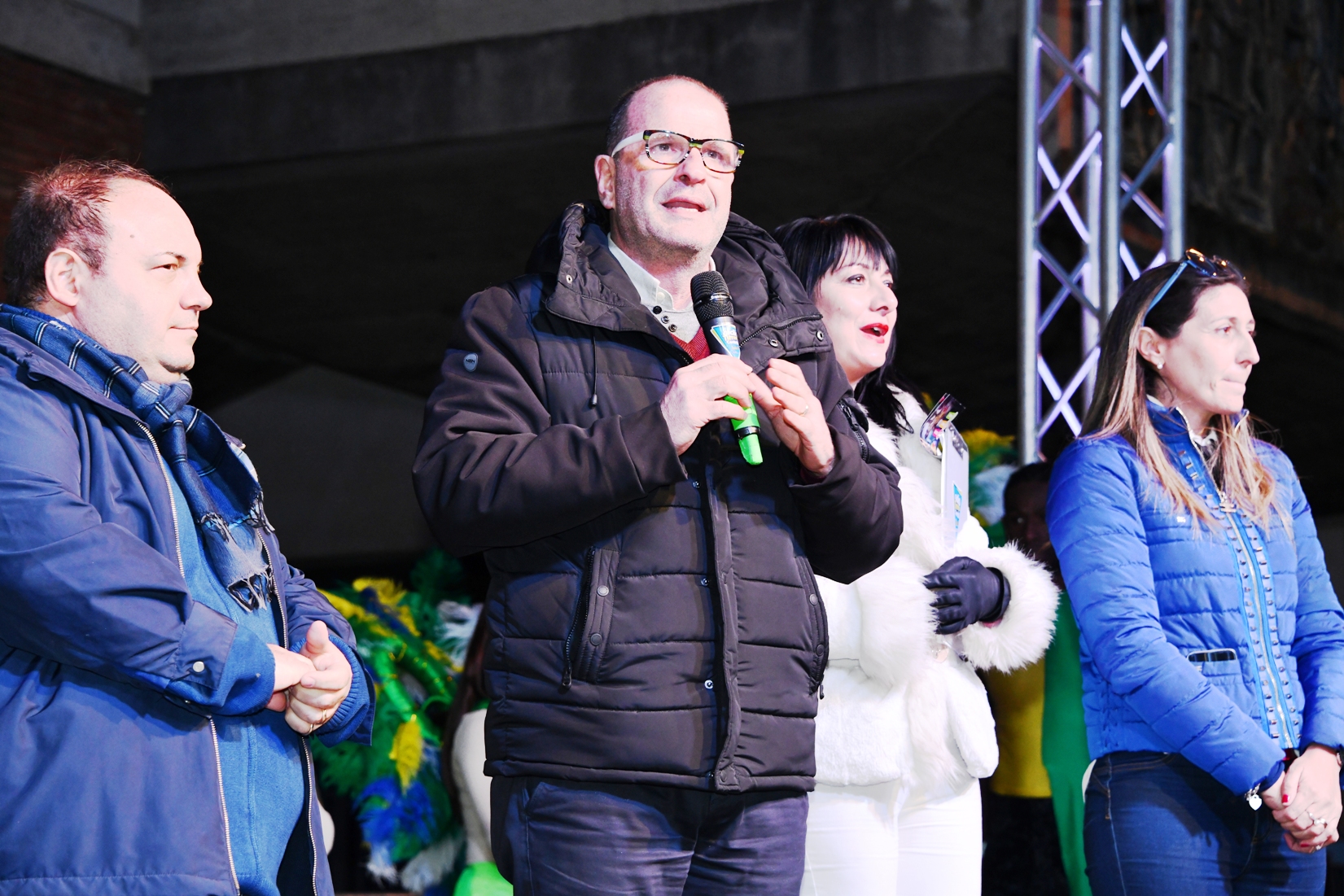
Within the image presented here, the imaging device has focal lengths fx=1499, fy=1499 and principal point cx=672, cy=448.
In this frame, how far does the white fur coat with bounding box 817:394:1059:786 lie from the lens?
2559 millimetres

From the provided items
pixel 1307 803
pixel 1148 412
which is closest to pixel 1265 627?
pixel 1307 803

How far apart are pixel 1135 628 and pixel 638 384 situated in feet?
3.34

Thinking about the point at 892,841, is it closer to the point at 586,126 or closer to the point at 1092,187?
the point at 1092,187

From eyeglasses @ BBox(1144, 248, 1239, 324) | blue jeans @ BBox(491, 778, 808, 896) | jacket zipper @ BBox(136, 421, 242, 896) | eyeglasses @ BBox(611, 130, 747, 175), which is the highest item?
eyeglasses @ BBox(611, 130, 747, 175)

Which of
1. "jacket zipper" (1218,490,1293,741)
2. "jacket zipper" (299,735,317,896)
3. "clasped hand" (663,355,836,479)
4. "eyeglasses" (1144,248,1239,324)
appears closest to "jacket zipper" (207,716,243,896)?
"jacket zipper" (299,735,317,896)

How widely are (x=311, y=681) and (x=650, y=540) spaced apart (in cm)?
48

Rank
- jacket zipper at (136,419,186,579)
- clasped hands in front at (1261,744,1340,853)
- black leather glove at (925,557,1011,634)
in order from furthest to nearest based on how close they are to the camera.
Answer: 1. black leather glove at (925,557,1011,634)
2. clasped hands in front at (1261,744,1340,853)
3. jacket zipper at (136,419,186,579)

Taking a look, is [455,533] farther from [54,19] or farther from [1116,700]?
[54,19]

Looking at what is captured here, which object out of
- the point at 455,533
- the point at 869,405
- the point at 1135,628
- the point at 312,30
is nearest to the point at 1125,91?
the point at 869,405

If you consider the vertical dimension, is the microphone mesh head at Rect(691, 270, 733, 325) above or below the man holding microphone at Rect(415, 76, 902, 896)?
above

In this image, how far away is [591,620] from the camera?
194 cm

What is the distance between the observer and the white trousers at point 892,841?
250cm

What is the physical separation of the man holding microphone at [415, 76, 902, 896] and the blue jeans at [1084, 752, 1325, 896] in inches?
28.2

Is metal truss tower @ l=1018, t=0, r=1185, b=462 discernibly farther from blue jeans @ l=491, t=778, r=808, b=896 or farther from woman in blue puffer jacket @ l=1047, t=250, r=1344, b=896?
blue jeans @ l=491, t=778, r=808, b=896
